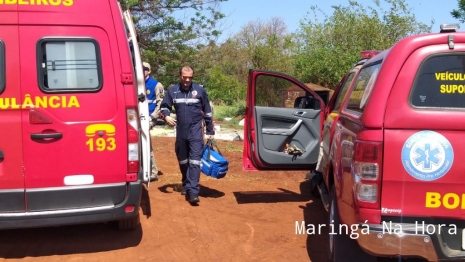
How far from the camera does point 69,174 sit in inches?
177

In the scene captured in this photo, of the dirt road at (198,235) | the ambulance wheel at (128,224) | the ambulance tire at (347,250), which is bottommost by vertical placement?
the dirt road at (198,235)

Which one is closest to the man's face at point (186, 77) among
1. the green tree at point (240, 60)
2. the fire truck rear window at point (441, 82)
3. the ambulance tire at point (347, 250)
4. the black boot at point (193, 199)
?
the black boot at point (193, 199)

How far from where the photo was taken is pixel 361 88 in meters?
4.36

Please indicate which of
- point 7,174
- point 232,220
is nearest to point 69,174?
point 7,174

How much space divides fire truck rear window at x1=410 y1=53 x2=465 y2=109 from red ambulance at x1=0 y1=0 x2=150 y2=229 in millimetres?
2452

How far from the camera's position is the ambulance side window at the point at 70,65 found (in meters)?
4.46

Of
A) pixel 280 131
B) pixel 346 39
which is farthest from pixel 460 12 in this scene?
pixel 280 131

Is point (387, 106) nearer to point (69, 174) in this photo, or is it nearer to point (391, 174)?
point (391, 174)

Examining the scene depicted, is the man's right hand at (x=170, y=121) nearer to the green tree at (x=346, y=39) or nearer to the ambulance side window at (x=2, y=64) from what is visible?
the ambulance side window at (x=2, y=64)

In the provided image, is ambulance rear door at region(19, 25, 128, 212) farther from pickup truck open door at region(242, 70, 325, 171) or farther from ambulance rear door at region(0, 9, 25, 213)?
pickup truck open door at region(242, 70, 325, 171)

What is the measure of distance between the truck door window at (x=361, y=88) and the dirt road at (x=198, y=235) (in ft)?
4.93

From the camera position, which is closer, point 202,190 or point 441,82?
point 441,82

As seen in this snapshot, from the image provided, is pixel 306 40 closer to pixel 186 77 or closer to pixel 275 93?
pixel 275 93

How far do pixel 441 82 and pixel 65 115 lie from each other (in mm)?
3041
